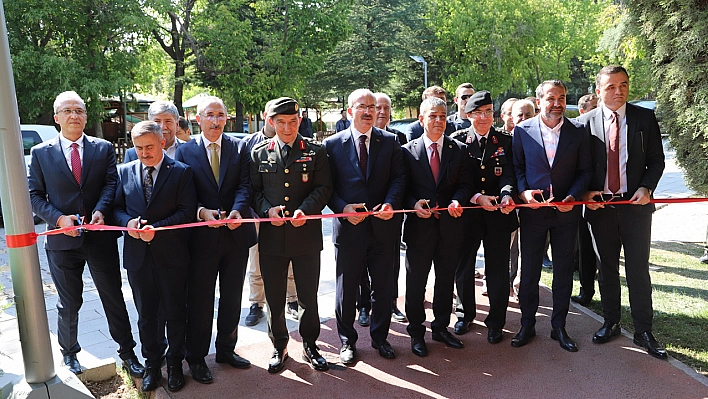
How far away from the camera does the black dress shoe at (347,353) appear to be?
4.17 metres

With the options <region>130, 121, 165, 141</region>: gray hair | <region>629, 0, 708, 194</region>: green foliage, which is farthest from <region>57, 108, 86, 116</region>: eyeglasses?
<region>629, 0, 708, 194</region>: green foliage

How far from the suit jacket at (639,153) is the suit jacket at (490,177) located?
68 centimetres

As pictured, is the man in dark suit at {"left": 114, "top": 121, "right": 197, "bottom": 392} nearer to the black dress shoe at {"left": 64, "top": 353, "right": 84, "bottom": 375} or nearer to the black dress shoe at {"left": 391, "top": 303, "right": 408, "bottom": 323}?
the black dress shoe at {"left": 64, "top": 353, "right": 84, "bottom": 375}

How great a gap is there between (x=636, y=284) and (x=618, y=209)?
2.04ft

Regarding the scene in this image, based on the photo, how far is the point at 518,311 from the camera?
5266mm

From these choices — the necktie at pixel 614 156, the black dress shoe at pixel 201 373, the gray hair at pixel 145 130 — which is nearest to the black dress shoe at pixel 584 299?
the necktie at pixel 614 156

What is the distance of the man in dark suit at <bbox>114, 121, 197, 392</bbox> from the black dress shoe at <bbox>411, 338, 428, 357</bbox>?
177cm

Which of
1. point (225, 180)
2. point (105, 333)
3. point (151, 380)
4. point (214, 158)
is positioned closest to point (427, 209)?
point (225, 180)

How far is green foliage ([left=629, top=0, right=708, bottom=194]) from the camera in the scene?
17.4ft

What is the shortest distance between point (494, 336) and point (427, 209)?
1287mm

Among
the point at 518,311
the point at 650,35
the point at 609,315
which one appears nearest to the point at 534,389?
the point at 609,315

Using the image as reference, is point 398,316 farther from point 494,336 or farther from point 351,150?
point 351,150

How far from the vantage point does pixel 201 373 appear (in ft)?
12.8

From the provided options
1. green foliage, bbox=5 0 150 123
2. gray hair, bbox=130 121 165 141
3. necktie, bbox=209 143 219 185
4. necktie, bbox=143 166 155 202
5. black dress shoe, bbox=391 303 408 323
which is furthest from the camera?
green foliage, bbox=5 0 150 123
